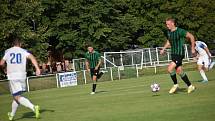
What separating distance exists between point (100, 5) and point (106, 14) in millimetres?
1449

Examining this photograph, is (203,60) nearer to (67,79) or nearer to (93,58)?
(93,58)

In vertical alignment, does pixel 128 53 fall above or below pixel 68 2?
below

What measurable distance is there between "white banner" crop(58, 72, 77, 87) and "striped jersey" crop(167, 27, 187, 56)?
78.8 feet

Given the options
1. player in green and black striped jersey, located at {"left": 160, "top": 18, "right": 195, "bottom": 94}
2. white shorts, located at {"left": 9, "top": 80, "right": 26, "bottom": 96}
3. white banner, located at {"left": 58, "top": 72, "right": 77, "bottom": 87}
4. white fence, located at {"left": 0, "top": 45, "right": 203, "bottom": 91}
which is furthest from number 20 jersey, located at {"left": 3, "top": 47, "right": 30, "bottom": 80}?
white banner, located at {"left": 58, "top": 72, "right": 77, "bottom": 87}

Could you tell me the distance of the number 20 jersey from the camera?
13312mm

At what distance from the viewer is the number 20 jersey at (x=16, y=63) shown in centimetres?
1331

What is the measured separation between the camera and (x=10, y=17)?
163ft

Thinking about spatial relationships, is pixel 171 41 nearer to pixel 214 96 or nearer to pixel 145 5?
pixel 214 96

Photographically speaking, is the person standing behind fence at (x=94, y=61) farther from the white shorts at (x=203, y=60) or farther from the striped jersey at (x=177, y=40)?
the striped jersey at (x=177, y=40)

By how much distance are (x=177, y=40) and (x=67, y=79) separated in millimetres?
24689

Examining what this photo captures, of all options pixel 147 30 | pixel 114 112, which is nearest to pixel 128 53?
pixel 147 30

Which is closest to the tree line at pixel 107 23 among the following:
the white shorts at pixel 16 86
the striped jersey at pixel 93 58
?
the striped jersey at pixel 93 58

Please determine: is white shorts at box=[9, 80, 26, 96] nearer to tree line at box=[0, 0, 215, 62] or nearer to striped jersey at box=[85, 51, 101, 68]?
striped jersey at box=[85, 51, 101, 68]

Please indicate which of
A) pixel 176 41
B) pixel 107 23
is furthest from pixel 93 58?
pixel 107 23
